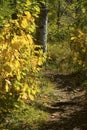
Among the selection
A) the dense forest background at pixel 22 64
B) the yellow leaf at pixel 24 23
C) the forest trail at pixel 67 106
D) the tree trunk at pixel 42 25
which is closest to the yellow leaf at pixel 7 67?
the dense forest background at pixel 22 64

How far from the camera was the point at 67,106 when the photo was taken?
8.54 metres

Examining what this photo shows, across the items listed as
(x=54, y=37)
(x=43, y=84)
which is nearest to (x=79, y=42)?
(x=43, y=84)

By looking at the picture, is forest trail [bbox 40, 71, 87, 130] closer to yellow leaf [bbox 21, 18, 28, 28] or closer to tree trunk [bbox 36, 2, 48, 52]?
tree trunk [bbox 36, 2, 48, 52]

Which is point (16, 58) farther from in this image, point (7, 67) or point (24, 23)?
point (24, 23)

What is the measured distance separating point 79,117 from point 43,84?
317 cm

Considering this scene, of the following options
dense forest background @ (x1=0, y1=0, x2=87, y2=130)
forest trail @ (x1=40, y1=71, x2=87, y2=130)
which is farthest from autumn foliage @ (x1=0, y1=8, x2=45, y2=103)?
forest trail @ (x1=40, y1=71, x2=87, y2=130)

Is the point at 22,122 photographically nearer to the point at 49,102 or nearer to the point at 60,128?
the point at 60,128

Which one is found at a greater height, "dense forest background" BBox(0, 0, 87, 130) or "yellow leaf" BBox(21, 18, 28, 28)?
"yellow leaf" BBox(21, 18, 28, 28)

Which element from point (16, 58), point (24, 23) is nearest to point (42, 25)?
point (24, 23)

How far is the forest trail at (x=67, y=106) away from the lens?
277 inches

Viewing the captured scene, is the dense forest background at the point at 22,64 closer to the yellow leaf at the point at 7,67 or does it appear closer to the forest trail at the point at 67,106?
the yellow leaf at the point at 7,67

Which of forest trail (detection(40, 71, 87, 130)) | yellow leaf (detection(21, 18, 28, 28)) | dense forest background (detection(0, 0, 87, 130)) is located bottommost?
forest trail (detection(40, 71, 87, 130))

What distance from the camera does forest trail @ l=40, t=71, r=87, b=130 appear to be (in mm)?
7039

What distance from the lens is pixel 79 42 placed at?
9727 mm
